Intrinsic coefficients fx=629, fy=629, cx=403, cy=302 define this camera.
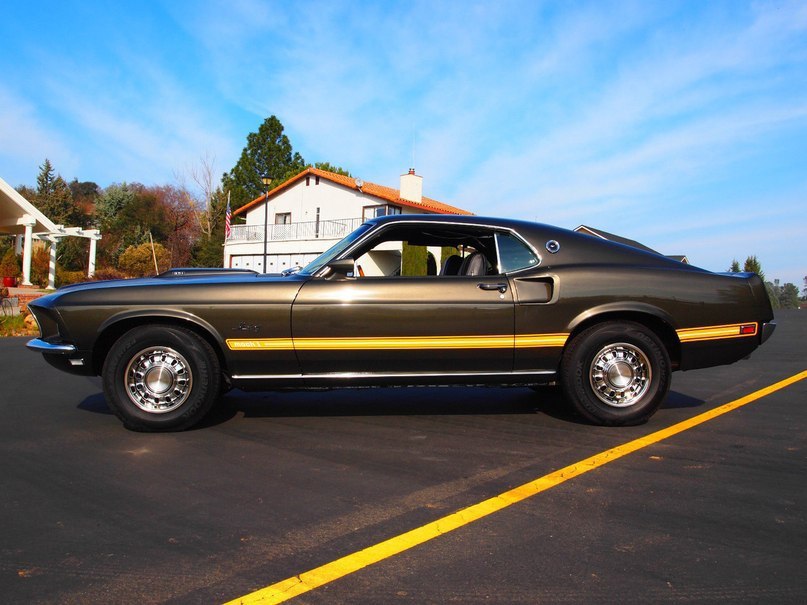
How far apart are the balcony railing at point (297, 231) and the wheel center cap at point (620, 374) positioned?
31.8 m

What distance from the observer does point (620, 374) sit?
468 cm

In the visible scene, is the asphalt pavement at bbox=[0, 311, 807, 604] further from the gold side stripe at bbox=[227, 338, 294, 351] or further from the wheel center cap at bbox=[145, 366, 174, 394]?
the gold side stripe at bbox=[227, 338, 294, 351]

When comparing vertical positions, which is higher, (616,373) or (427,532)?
(616,373)

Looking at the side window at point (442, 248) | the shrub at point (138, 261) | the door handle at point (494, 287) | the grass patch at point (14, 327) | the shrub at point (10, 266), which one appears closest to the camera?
the door handle at point (494, 287)

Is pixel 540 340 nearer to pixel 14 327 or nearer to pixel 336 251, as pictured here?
pixel 336 251

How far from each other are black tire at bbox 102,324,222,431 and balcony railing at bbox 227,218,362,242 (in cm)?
3164

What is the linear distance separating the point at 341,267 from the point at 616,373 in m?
2.18

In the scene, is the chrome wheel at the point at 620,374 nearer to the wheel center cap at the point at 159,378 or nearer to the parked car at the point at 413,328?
the parked car at the point at 413,328

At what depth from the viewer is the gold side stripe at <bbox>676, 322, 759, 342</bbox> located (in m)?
4.73

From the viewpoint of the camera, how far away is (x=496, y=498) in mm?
3207

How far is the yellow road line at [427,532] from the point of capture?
7.52 feet

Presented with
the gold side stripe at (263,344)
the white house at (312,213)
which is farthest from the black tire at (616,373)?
the white house at (312,213)

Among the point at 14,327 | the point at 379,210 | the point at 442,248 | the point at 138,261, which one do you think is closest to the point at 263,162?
the point at 138,261

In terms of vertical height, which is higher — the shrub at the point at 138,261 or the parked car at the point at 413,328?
the shrub at the point at 138,261
